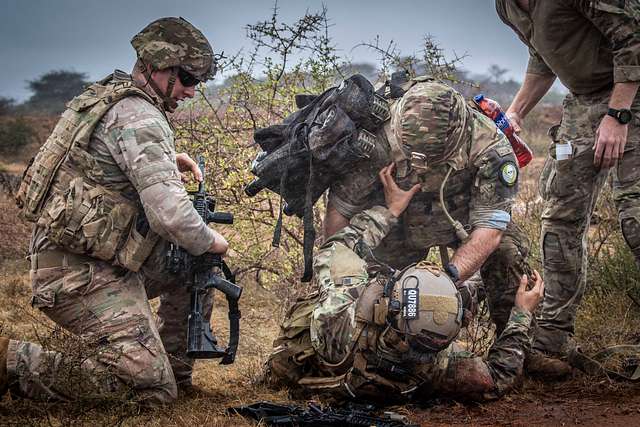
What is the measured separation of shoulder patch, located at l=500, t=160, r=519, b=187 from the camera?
4.41 meters

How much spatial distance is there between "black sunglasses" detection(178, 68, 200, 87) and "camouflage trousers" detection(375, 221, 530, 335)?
1629mm

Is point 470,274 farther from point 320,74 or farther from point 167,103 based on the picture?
point 320,74

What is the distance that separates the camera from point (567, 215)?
4.65m

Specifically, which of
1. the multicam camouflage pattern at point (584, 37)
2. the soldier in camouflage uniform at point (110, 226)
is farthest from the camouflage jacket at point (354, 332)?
the multicam camouflage pattern at point (584, 37)

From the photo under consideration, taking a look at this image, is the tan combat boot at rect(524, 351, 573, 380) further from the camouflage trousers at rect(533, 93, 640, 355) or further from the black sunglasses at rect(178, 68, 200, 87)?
the black sunglasses at rect(178, 68, 200, 87)

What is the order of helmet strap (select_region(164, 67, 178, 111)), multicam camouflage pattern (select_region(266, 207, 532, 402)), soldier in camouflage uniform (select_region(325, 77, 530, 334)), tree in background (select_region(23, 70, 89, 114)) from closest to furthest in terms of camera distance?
1. multicam camouflage pattern (select_region(266, 207, 532, 402))
2. helmet strap (select_region(164, 67, 178, 111))
3. soldier in camouflage uniform (select_region(325, 77, 530, 334))
4. tree in background (select_region(23, 70, 89, 114))

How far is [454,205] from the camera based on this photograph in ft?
15.9

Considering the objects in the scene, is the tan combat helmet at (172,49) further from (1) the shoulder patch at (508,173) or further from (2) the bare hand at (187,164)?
(1) the shoulder patch at (508,173)

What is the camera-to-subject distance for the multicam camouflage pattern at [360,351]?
385cm

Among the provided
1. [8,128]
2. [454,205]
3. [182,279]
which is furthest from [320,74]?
[8,128]

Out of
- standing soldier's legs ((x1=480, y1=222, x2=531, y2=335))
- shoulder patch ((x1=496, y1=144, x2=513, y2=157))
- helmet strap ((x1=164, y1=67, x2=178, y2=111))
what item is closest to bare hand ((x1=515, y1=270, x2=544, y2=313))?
standing soldier's legs ((x1=480, y1=222, x2=531, y2=335))

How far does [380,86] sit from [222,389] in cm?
216

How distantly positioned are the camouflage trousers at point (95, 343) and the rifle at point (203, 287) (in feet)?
0.44

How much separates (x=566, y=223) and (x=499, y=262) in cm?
48
